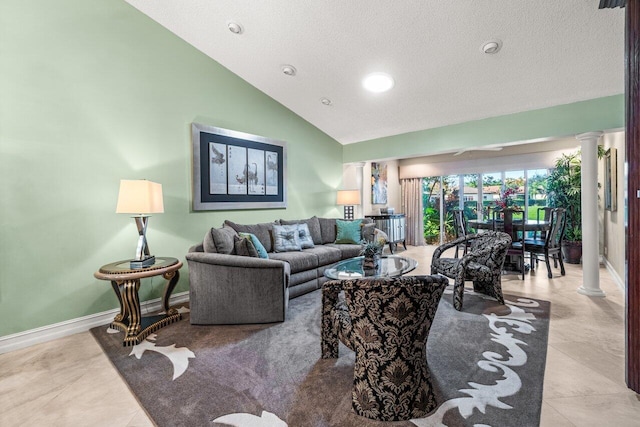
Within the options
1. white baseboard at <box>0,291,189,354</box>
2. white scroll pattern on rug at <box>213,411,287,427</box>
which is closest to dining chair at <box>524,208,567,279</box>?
white scroll pattern on rug at <box>213,411,287,427</box>

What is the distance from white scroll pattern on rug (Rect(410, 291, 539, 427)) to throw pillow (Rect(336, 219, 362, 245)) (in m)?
2.18

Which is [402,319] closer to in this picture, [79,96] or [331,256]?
[331,256]

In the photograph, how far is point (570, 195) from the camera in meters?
5.61

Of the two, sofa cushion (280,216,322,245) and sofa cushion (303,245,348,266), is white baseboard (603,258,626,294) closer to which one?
sofa cushion (303,245,348,266)

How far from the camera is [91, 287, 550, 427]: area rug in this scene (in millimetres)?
1633

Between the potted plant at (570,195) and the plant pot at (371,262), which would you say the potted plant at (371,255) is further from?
the potted plant at (570,195)

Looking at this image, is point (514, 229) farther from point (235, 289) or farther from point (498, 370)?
point (235, 289)

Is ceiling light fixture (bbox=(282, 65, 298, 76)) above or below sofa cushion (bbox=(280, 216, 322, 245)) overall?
above

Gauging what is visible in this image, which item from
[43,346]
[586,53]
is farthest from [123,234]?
[586,53]

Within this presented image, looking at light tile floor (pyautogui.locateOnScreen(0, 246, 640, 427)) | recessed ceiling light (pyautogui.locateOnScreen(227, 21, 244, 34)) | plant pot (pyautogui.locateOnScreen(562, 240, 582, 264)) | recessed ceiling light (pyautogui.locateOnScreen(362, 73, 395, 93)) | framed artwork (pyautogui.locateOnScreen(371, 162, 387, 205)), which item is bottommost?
light tile floor (pyautogui.locateOnScreen(0, 246, 640, 427))

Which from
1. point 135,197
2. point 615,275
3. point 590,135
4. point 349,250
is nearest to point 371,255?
point 349,250

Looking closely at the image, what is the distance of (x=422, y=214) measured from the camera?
770 centimetres

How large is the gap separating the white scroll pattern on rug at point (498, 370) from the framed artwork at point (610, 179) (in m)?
2.80

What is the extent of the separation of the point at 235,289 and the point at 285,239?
4.69 feet
